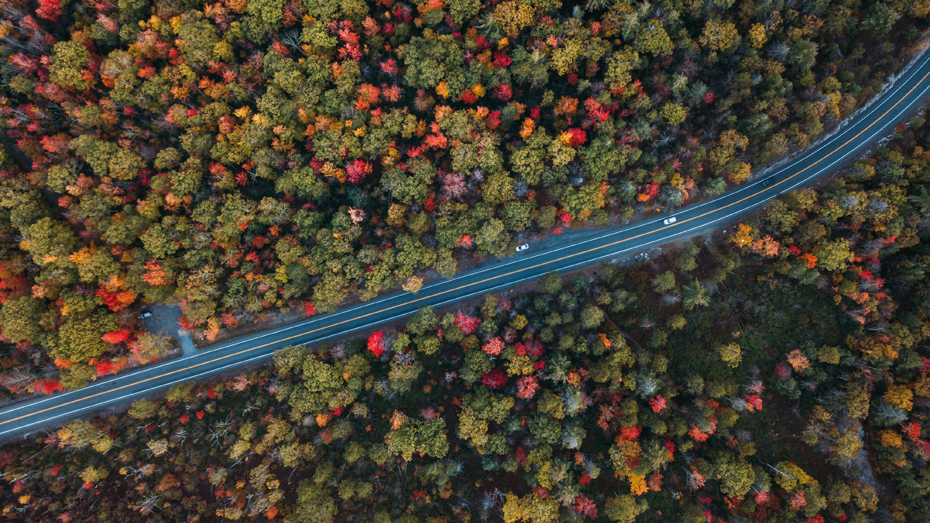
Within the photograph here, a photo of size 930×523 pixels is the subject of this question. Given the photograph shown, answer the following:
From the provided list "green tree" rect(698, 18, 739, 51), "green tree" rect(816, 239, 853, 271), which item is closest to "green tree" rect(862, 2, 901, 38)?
"green tree" rect(698, 18, 739, 51)

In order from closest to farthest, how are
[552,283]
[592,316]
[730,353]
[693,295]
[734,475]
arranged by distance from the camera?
[592,316], [734,475], [693,295], [730,353], [552,283]

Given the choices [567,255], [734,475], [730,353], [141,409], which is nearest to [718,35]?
[567,255]

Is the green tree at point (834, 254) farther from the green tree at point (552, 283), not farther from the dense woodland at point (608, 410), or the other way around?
the green tree at point (552, 283)

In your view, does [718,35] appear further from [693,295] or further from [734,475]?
[734,475]

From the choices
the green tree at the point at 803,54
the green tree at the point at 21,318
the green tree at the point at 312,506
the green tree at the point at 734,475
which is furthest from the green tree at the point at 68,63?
the green tree at the point at 734,475

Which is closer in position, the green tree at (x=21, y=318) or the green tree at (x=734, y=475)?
the green tree at (x=21, y=318)

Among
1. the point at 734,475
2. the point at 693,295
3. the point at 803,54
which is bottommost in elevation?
the point at 734,475
